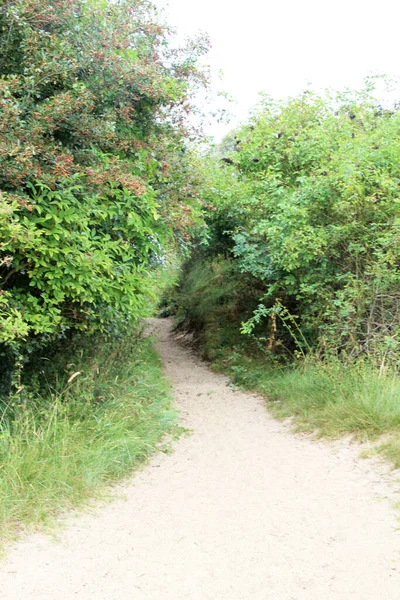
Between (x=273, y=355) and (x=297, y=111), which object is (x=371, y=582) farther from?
(x=297, y=111)

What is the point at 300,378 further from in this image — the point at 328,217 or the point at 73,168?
the point at 73,168

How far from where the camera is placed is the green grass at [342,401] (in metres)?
5.81

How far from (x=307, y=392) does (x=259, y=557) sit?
3.99 metres

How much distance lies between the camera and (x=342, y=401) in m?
6.48

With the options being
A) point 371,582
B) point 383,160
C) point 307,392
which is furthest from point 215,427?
point 383,160

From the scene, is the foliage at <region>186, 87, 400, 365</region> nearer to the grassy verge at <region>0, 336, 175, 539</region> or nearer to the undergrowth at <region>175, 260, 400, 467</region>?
the undergrowth at <region>175, 260, 400, 467</region>

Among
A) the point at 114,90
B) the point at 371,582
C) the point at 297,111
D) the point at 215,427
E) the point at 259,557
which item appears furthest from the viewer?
the point at 297,111

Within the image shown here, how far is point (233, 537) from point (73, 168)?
363 centimetres

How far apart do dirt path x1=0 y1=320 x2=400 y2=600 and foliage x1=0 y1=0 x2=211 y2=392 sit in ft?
5.90

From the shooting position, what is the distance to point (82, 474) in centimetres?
457

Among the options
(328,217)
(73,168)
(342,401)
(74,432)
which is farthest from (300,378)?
(73,168)

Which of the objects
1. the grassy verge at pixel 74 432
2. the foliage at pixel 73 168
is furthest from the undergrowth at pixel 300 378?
the foliage at pixel 73 168

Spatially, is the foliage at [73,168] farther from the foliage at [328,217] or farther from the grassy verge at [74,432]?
the foliage at [328,217]

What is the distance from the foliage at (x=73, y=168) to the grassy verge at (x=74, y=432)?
63 centimetres
